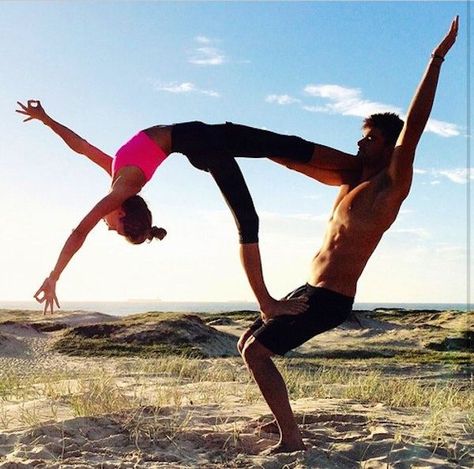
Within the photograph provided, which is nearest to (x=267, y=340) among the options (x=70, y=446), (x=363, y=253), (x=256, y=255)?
(x=256, y=255)

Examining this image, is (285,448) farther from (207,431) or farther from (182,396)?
(182,396)

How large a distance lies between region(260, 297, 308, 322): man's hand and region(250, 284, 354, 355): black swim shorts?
0.03 metres

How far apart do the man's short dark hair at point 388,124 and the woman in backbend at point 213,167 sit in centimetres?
32

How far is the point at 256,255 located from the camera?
14.8 feet

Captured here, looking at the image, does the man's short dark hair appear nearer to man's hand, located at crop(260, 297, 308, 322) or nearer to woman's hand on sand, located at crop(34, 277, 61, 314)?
man's hand, located at crop(260, 297, 308, 322)

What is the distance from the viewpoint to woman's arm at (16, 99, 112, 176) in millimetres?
5984

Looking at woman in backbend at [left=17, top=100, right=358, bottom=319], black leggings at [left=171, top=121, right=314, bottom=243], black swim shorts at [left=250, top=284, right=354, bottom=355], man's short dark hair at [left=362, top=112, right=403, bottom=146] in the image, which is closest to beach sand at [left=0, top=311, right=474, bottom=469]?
black swim shorts at [left=250, top=284, right=354, bottom=355]

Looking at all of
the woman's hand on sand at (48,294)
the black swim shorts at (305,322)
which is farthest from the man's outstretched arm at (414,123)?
the woman's hand on sand at (48,294)

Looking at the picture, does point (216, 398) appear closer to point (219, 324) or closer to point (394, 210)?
point (394, 210)

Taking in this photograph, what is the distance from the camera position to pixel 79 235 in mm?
4355

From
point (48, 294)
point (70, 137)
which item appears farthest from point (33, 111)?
point (48, 294)

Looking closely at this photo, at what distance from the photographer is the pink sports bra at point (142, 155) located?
4.78 m

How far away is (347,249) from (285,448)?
4.91 ft

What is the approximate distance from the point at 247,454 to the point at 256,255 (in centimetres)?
149
